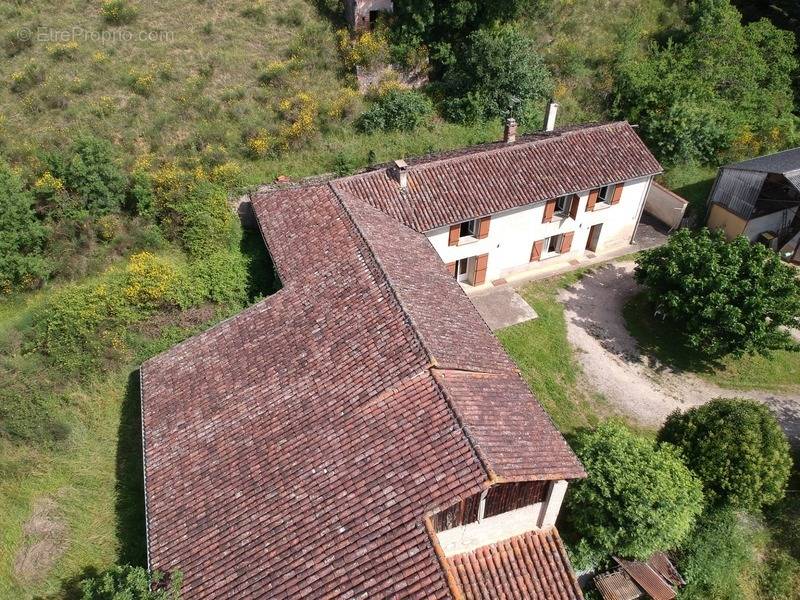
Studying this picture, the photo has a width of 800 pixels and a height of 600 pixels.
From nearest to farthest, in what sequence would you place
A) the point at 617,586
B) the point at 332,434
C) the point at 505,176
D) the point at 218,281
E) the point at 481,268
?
the point at 332,434 < the point at 617,586 < the point at 218,281 < the point at 505,176 < the point at 481,268

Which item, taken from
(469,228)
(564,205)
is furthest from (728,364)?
(469,228)

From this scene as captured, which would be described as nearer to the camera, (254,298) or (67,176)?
(254,298)

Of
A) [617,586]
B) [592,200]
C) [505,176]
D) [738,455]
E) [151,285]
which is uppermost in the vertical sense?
[505,176]

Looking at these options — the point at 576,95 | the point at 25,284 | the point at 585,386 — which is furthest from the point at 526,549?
the point at 576,95

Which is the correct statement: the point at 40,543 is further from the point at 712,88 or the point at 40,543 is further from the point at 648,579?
the point at 712,88

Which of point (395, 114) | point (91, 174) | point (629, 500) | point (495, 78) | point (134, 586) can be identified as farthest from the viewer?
point (495, 78)

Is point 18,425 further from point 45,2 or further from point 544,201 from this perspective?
point 45,2

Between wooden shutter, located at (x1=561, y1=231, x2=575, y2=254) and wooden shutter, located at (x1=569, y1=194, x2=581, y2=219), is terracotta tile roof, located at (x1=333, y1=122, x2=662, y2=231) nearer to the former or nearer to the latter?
wooden shutter, located at (x1=569, y1=194, x2=581, y2=219)

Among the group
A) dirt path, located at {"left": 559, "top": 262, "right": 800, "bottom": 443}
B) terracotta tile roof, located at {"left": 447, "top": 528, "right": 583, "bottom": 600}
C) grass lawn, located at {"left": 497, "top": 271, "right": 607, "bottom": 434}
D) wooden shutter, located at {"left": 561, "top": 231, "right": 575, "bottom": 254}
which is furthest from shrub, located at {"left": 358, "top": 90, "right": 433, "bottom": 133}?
A: terracotta tile roof, located at {"left": 447, "top": 528, "right": 583, "bottom": 600}
